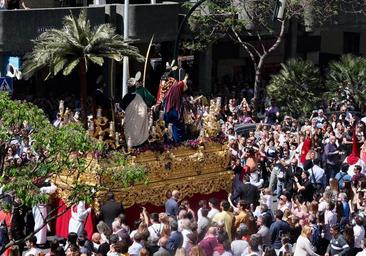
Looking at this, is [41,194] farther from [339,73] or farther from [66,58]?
[339,73]

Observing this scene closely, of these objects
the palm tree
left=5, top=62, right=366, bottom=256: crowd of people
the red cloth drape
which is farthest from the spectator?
the palm tree

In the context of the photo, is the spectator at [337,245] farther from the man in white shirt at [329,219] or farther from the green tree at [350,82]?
the green tree at [350,82]

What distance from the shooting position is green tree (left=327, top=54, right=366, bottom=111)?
117 feet

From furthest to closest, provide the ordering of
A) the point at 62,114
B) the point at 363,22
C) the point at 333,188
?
1. the point at 363,22
2. the point at 62,114
3. the point at 333,188

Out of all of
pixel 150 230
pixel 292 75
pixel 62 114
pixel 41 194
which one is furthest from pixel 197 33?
pixel 41 194

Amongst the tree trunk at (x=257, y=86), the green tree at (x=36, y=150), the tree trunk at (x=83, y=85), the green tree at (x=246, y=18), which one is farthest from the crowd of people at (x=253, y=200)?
the green tree at (x=246, y=18)

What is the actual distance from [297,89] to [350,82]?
1.70 meters

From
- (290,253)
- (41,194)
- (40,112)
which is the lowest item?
(290,253)

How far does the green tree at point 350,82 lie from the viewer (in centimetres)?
3556

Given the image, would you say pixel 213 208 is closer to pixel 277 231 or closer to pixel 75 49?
pixel 277 231

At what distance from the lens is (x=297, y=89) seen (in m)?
35.9

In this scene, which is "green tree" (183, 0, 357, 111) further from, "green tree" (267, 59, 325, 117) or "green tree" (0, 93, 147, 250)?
"green tree" (0, 93, 147, 250)

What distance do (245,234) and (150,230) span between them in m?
1.88

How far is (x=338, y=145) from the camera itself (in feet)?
94.5
